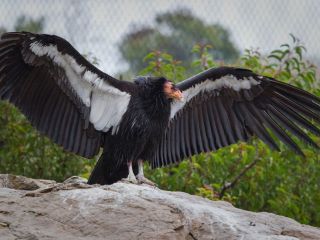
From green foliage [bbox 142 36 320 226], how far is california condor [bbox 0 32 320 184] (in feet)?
4.49

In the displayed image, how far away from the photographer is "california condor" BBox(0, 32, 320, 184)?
8195 mm

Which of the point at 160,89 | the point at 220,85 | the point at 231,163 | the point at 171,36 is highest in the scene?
the point at 171,36

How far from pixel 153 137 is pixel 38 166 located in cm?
249

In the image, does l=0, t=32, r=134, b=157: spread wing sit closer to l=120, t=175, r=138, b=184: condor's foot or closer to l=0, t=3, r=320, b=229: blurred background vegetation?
l=120, t=175, r=138, b=184: condor's foot

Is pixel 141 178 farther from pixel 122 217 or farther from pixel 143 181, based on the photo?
pixel 122 217

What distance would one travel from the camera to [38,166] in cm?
1048

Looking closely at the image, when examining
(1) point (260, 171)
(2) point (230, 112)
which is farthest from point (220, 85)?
(1) point (260, 171)

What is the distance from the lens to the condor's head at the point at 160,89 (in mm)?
8430

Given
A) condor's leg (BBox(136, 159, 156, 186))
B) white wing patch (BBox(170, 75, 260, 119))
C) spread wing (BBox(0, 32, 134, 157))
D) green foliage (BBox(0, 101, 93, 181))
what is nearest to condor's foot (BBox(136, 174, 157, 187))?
condor's leg (BBox(136, 159, 156, 186))

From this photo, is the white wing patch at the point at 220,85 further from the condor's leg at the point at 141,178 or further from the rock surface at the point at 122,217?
the rock surface at the point at 122,217

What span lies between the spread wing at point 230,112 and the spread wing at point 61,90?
693 millimetres

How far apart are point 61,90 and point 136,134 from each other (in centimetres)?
79

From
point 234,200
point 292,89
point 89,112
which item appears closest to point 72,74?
point 89,112

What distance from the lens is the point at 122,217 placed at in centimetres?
672
